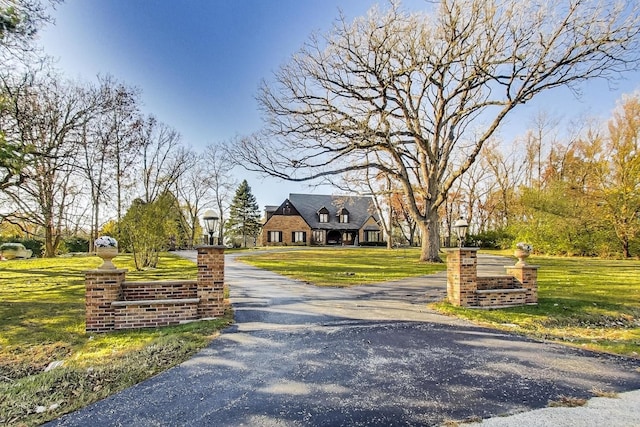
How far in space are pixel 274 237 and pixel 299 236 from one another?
Result: 2.94 m

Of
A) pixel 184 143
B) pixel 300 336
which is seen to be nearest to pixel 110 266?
pixel 300 336

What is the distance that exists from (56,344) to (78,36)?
9.40m

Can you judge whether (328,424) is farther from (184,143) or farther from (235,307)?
(184,143)

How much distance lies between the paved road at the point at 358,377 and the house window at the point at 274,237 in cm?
3404

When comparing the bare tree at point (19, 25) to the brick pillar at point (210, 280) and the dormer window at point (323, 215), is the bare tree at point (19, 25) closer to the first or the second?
the brick pillar at point (210, 280)

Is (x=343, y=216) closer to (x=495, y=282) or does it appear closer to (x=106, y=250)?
(x=495, y=282)

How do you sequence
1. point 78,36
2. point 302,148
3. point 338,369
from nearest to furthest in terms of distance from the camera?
point 338,369 → point 78,36 → point 302,148

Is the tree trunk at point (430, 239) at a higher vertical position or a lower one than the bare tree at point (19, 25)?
lower

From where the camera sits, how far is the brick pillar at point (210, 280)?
6.02 m

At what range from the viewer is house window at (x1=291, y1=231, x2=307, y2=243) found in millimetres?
40094

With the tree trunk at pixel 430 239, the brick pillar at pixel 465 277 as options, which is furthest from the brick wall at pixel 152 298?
the tree trunk at pixel 430 239

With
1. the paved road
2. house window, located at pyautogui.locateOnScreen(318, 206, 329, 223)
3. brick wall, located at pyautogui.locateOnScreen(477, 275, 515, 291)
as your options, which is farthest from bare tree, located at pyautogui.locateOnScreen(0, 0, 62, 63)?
house window, located at pyautogui.locateOnScreen(318, 206, 329, 223)

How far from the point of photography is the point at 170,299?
5969mm

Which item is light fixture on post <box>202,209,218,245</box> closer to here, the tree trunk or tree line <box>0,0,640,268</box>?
tree line <box>0,0,640,268</box>
